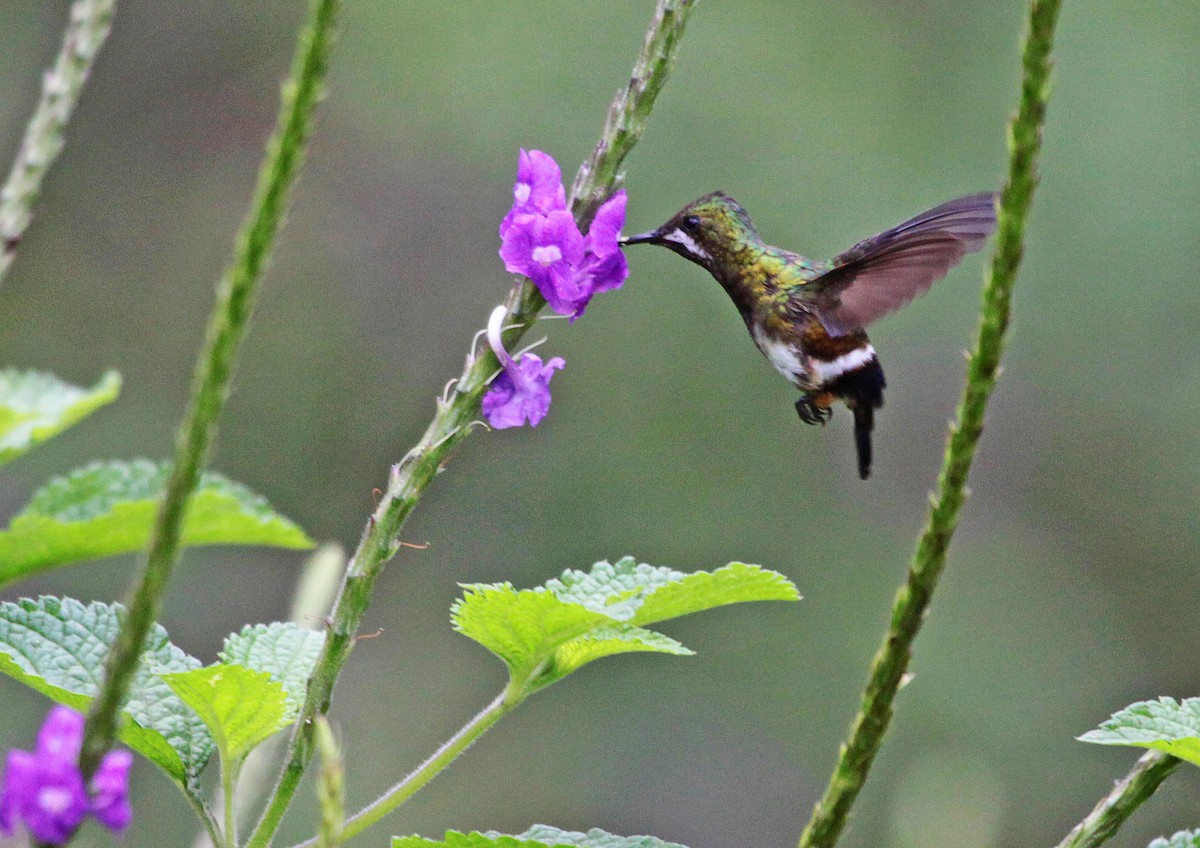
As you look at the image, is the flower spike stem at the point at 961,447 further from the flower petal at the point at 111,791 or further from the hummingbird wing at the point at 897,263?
the hummingbird wing at the point at 897,263

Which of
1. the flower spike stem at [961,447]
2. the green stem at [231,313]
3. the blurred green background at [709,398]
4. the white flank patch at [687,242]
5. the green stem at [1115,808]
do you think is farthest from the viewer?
the blurred green background at [709,398]

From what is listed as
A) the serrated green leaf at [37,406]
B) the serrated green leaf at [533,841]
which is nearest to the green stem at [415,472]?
the serrated green leaf at [533,841]

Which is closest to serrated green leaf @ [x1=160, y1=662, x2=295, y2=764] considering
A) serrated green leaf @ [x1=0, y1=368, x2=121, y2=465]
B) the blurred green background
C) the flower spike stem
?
serrated green leaf @ [x1=0, y1=368, x2=121, y2=465]

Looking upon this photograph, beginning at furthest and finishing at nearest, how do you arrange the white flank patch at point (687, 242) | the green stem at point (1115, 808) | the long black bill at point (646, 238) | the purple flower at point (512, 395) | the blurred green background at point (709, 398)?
the blurred green background at point (709, 398) < the white flank patch at point (687, 242) < the long black bill at point (646, 238) < the purple flower at point (512, 395) < the green stem at point (1115, 808)

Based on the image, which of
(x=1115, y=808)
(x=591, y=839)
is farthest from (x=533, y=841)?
(x=1115, y=808)

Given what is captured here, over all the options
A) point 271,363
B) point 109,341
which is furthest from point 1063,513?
point 109,341

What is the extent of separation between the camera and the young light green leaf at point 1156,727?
1246 millimetres

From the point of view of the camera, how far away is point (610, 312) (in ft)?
22.2

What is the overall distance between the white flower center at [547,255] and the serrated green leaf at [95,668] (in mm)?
543

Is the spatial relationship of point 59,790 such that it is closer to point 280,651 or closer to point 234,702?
point 234,702

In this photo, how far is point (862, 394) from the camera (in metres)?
2.41

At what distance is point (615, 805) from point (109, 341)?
3.42 m

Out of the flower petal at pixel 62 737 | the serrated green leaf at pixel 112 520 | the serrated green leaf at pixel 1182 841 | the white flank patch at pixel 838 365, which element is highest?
the white flank patch at pixel 838 365

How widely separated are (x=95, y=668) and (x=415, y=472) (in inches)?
16.0
